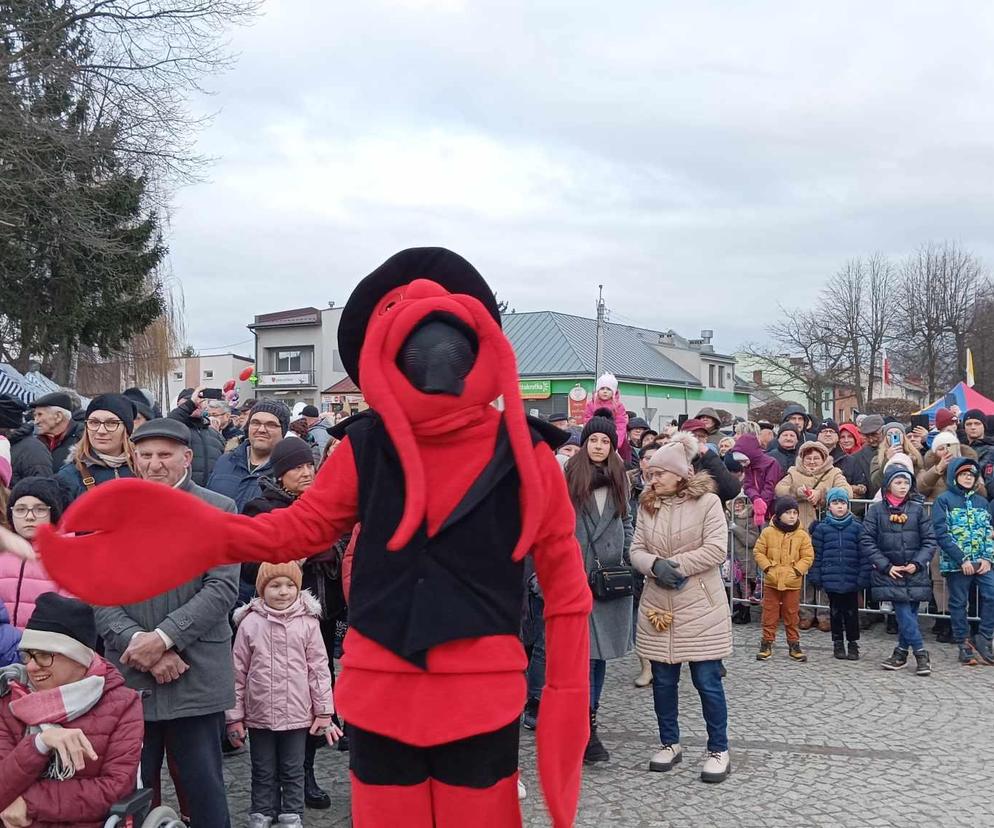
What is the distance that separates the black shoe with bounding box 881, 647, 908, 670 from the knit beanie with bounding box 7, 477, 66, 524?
6.36m

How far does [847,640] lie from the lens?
800cm

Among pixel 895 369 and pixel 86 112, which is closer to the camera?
pixel 86 112

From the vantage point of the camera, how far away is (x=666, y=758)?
520 centimetres

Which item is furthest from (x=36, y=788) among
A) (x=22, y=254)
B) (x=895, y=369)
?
(x=895, y=369)

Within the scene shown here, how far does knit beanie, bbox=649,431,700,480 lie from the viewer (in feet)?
17.3

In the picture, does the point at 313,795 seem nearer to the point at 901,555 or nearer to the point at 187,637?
the point at 187,637

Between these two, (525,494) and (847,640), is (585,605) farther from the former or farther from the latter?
(847,640)

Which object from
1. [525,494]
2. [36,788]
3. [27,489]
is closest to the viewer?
[525,494]

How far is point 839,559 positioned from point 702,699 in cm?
343

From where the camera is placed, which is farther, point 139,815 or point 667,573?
point 667,573

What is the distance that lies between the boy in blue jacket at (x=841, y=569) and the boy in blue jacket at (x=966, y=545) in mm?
716

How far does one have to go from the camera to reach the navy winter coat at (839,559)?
785cm

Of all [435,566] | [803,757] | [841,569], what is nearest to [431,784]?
[435,566]

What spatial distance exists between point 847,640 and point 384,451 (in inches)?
262
